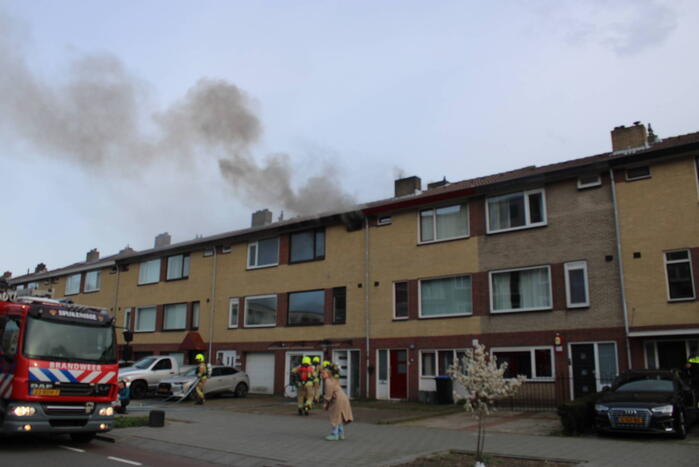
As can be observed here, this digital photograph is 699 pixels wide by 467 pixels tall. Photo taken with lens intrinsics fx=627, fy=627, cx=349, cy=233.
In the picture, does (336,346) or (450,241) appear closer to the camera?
(450,241)

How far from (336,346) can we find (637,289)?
39.0ft

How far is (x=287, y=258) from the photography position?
28547 mm

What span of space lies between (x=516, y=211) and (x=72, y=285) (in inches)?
1264

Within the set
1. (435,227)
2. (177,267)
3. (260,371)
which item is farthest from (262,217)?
(435,227)

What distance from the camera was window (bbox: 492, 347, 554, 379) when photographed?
20047mm

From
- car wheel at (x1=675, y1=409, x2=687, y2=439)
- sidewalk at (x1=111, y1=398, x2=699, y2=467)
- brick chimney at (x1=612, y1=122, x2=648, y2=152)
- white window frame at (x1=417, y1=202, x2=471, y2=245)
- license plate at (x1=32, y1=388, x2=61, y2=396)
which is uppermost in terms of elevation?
brick chimney at (x1=612, y1=122, x2=648, y2=152)

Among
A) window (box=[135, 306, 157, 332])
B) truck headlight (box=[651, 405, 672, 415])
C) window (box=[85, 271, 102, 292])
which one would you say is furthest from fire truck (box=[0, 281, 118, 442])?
window (box=[85, 271, 102, 292])

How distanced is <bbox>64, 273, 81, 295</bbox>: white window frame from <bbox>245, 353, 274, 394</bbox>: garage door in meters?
17.8

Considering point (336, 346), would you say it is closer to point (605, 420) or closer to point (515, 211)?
point (515, 211)

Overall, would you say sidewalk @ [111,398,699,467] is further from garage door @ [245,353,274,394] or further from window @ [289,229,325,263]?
window @ [289,229,325,263]

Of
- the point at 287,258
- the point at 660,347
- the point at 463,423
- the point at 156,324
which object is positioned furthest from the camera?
the point at 156,324

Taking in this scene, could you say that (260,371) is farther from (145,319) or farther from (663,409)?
(663,409)

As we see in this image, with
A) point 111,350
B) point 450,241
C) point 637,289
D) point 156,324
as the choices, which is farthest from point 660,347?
point 156,324

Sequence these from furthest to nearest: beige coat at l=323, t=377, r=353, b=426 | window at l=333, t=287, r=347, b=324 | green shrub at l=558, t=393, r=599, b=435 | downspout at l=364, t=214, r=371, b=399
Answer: window at l=333, t=287, r=347, b=324, downspout at l=364, t=214, r=371, b=399, green shrub at l=558, t=393, r=599, b=435, beige coat at l=323, t=377, r=353, b=426
